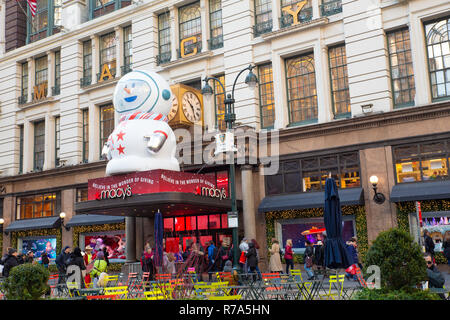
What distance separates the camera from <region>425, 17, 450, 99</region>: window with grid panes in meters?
18.5

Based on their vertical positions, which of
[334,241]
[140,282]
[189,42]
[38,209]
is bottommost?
[140,282]

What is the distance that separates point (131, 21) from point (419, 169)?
57.1 ft

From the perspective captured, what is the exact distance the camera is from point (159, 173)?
17234 millimetres

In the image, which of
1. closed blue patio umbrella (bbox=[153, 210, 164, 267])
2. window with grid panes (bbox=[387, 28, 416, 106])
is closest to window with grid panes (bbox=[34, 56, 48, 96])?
closed blue patio umbrella (bbox=[153, 210, 164, 267])

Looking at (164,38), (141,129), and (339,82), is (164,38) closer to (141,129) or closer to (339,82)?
(339,82)

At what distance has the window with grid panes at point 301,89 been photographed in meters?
21.5

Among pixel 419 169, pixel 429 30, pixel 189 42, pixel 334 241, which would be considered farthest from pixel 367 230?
pixel 189 42

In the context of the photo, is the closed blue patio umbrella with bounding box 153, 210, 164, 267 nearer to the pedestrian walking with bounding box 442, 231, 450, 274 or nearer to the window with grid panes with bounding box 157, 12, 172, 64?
the pedestrian walking with bounding box 442, 231, 450, 274

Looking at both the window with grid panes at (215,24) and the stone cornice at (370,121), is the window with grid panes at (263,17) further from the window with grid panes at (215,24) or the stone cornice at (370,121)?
the stone cornice at (370,121)

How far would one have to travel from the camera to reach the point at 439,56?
18688 mm

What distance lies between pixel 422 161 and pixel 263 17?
10.1 m

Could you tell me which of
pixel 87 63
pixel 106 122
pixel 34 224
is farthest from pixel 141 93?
pixel 34 224
